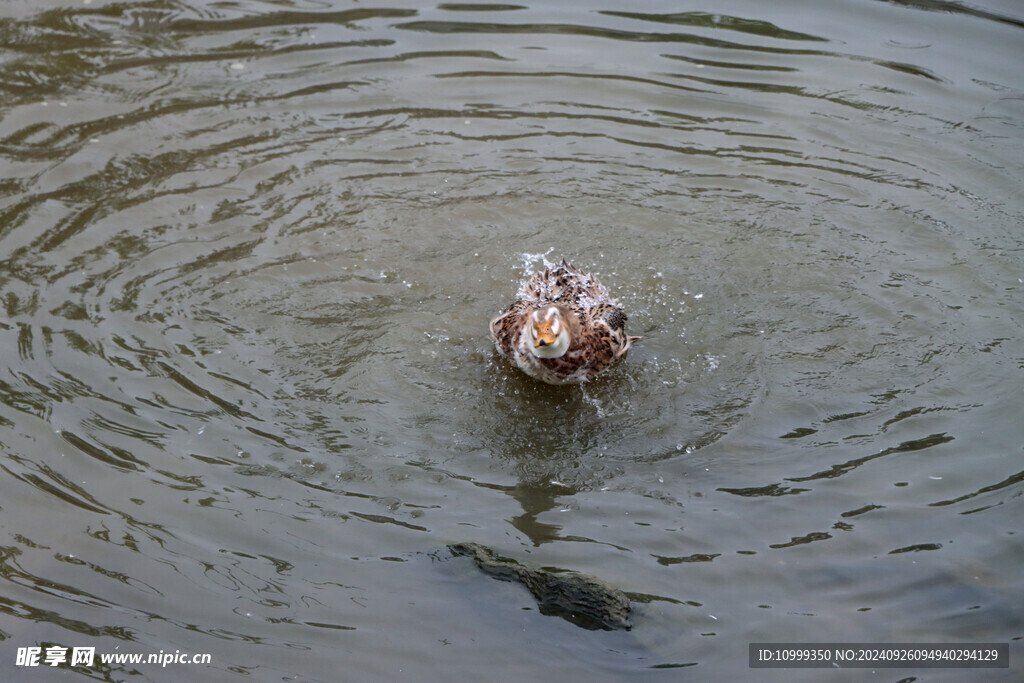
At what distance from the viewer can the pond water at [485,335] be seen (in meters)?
4.79

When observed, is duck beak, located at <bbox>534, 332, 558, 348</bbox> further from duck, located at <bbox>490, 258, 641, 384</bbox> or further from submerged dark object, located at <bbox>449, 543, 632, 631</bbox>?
submerged dark object, located at <bbox>449, 543, 632, 631</bbox>

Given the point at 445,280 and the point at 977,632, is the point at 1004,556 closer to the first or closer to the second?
the point at 977,632

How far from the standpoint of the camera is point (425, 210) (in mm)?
7855

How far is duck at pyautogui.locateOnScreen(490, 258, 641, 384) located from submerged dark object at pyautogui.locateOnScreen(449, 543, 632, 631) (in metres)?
1.39

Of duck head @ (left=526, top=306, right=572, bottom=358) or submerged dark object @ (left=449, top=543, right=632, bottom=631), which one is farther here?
duck head @ (left=526, top=306, right=572, bottom=358)

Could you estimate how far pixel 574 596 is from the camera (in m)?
→ 4.68

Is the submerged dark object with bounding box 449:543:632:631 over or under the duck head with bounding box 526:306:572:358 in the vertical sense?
under

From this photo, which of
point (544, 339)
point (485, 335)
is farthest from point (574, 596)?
point (485, 335)

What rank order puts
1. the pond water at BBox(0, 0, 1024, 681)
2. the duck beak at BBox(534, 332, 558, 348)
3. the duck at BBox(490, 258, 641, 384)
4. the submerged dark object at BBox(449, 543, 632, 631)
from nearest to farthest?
the submerged dark object at BBox(449, 543, 632, 631) < the pond water at BBox(0, 0, 1024, 681) < the duck beak at BBox(534, 332, 558, 348) < the duck at BBox(490, 258, 641, 384)

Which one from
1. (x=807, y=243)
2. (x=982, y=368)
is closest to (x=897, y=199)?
(x=807, y=243)

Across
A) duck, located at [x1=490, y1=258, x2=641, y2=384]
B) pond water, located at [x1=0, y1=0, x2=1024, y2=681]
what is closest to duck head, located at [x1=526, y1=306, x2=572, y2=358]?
duck, located at [x1=490, y1=258, x2=641, y2=384]

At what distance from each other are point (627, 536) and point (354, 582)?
4.85 feet

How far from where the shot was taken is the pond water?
15.7 ft

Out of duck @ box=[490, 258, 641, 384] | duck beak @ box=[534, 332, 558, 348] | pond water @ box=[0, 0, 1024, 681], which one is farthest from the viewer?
duck @ box=[490, 258, 641, 384]
